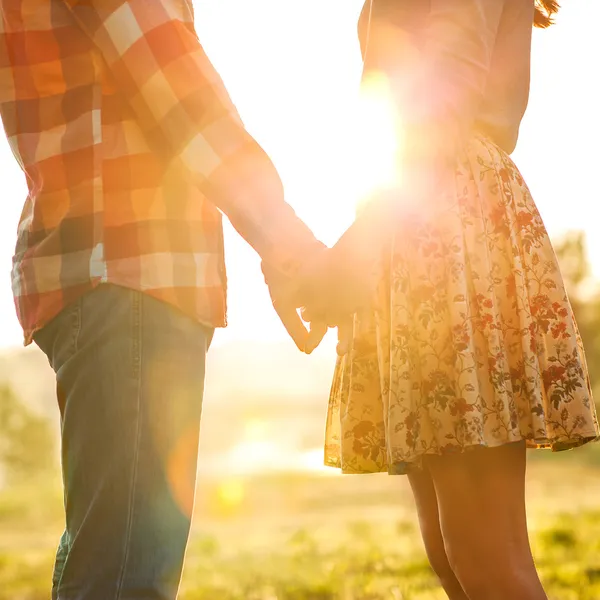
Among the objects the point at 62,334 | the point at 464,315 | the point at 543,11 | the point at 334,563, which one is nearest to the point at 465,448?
the point at 464,315

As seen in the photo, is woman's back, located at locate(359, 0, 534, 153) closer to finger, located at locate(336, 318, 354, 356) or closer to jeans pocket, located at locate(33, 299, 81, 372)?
finger, located at locate(336, 318, 354, 356)

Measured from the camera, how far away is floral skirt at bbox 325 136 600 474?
1.61m

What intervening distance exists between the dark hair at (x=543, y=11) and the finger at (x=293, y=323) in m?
1.29

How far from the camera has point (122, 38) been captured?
1216mm

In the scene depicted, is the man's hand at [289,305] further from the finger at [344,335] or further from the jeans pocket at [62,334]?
the jeans pocket at [62,334]

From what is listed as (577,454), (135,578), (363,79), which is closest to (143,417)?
(135,578)

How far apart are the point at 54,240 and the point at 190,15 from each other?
1.59 feet

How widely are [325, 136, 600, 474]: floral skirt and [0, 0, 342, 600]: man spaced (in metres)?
0.49

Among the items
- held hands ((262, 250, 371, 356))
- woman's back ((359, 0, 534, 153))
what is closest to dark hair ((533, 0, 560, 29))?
woman's back ((359, 0, 534, 153))

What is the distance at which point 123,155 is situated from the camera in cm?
125

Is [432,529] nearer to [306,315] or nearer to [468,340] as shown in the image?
[468,340]

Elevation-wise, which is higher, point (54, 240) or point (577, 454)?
point (54, 240)

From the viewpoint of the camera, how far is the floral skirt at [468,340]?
1605 mm

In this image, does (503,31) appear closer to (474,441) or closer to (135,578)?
(474,441)
